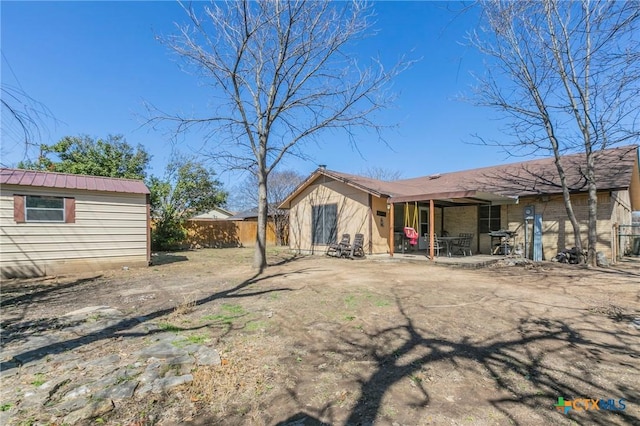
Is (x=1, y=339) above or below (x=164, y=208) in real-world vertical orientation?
below

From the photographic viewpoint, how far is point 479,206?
14203 mm

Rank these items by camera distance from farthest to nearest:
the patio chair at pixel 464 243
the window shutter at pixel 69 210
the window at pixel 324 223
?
1. the window at pixel 324 223
2. the patio chair at pixel 464 243
3. the window shutter at pixel 69 210

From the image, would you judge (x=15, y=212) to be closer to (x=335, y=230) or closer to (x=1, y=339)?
(x=1, y=339)

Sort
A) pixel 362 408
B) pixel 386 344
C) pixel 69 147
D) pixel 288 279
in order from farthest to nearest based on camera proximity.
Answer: pixel 69 147, pixel 288 279, pixel 386 344, pixel 362 408

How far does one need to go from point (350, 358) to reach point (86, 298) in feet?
17.9

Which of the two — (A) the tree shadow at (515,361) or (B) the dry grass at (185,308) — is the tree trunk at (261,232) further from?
(A) the tree shadow at (515,361)

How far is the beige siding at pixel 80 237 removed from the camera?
8.28m

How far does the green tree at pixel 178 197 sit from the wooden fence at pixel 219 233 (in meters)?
0.87

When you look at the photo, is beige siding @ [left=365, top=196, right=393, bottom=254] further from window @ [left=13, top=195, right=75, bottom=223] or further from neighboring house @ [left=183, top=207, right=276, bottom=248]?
neighboring house @ [left=183, top=207, right=276, bottom=248]

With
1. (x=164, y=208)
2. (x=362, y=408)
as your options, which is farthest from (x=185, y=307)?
(x=164, y=208)

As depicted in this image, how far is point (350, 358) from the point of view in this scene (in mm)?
3342

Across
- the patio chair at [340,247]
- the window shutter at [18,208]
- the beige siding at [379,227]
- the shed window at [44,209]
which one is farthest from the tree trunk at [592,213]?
the window shutter at [18,208]

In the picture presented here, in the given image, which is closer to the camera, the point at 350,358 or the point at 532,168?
the point at 350,358

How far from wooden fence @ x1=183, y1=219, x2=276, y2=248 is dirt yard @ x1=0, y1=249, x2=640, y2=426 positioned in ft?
40.7
